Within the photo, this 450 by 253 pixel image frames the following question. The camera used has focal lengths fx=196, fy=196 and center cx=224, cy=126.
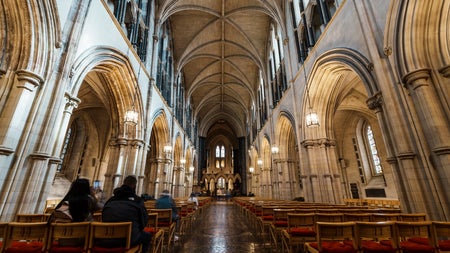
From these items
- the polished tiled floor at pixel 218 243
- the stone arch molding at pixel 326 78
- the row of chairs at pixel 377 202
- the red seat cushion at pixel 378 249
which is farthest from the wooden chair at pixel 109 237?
Result: the row of chairs at pixel 377 202

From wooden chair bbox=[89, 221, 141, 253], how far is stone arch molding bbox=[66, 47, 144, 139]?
4697 millimetres

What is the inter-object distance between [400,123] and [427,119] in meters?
0.50

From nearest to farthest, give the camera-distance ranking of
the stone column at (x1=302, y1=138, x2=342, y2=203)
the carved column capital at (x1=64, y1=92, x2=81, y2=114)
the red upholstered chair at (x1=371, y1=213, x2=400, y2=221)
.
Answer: the red upholstered chair at (x1=371, y1=213, x2=400, y2=221)
the carved column capital at (x1=64, y1=92, x2=81, y2=114)
the stone column at (x1=302, y1=138, x2=342, y2=203)

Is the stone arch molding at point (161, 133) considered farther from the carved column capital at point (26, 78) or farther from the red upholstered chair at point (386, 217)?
the red upholstered chair at point (386, 217)

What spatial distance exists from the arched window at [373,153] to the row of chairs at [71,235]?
1596 cm

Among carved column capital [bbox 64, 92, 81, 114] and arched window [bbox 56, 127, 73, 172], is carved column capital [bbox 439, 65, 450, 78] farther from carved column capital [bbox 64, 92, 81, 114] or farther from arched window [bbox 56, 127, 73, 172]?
arched window [bbox 56, 127, 73, 172]

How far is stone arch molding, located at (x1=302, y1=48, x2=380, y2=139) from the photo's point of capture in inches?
246

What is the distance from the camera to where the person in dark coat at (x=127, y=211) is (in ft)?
7.84

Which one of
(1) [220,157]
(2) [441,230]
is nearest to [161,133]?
(2) [441,230]

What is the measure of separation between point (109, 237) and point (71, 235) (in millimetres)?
391

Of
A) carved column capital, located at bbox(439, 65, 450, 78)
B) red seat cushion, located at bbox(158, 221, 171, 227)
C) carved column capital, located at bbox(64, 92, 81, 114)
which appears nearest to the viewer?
carved column capital, located at bbox(439, 65, 450, 78)

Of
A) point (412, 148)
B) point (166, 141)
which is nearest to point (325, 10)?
point (412, 148)

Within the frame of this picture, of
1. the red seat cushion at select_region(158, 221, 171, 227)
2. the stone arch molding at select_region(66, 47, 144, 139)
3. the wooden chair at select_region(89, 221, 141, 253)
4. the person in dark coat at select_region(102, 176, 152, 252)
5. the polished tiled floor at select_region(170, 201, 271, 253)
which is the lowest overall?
the polished tiled floor at select_region(170, 201, 271, 253)

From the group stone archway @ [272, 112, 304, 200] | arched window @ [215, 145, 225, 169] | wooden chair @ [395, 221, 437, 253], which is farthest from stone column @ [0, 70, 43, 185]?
arched window @ [215, 145, 225, 169]
